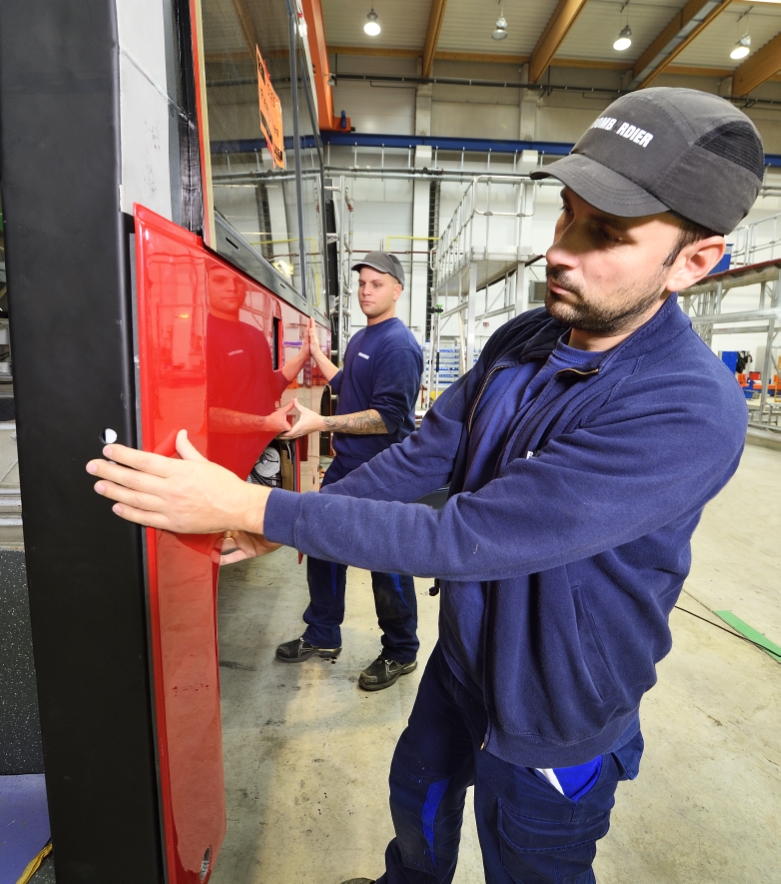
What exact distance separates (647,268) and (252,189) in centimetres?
93

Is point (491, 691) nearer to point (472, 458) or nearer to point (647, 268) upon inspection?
point (472, 458)

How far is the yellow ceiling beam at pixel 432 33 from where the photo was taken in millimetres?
9399

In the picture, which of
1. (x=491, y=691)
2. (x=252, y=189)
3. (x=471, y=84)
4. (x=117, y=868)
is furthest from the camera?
(x=471, y=84)

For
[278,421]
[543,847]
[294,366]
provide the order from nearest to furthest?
[543,847]
[278,421]
[294,366]


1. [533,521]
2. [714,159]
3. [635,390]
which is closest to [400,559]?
[533,521]

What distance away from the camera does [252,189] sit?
4.33 ft

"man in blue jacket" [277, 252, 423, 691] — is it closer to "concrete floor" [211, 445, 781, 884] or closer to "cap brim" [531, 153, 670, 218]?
"concrete floor" [211, 445, 781, 884]

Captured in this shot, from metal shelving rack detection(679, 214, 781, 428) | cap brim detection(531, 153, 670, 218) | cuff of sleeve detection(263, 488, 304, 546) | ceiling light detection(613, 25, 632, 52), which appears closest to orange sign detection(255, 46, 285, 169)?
cap brim detection(531, 153, 670, 218)

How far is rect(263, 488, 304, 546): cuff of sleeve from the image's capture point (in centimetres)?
81

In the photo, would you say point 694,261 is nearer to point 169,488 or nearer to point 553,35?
point 169,488

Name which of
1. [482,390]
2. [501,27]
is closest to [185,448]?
[482,390]

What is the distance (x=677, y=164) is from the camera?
2.50 feet

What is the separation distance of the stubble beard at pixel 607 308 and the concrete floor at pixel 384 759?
5.05ft

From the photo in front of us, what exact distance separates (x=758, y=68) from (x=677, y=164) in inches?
569
